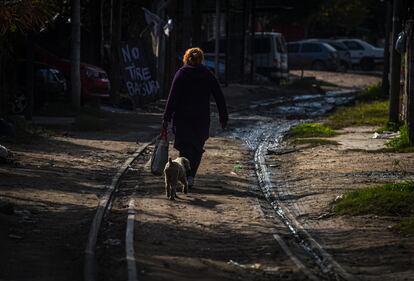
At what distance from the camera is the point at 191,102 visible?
11891 mm

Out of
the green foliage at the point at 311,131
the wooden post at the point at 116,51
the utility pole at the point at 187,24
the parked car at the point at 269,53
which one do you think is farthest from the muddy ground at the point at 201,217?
the parked car at the point at 269,53

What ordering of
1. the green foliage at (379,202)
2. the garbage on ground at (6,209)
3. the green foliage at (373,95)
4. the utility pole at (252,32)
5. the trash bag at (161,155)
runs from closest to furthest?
the garbage on ground at (6,209)
the green foliage at (379,202)
the trash bag at (161,155)
the green foliage at (373,95)
the utility pole at (252,32)

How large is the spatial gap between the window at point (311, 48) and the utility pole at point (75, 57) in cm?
2631

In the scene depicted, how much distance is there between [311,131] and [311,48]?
28404 mm

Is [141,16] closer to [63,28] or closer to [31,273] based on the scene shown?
[63,28]

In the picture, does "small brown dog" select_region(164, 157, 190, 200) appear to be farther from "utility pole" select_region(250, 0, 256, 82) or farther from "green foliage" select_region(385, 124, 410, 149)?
"utility pole" select_region(250, 0, 256, 82)

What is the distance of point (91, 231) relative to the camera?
891 cm

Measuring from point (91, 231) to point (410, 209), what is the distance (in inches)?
145

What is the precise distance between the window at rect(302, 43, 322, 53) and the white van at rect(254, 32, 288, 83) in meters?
7.32

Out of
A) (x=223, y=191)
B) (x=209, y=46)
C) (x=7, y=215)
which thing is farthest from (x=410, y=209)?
(x=209, y=46)

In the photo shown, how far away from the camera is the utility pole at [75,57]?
73.9ft

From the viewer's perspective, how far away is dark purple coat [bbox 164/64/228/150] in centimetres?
1184

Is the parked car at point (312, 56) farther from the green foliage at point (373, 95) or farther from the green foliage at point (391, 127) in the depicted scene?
the green foliage at point (391, 127)

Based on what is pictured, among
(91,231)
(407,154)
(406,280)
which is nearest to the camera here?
(406,280)
